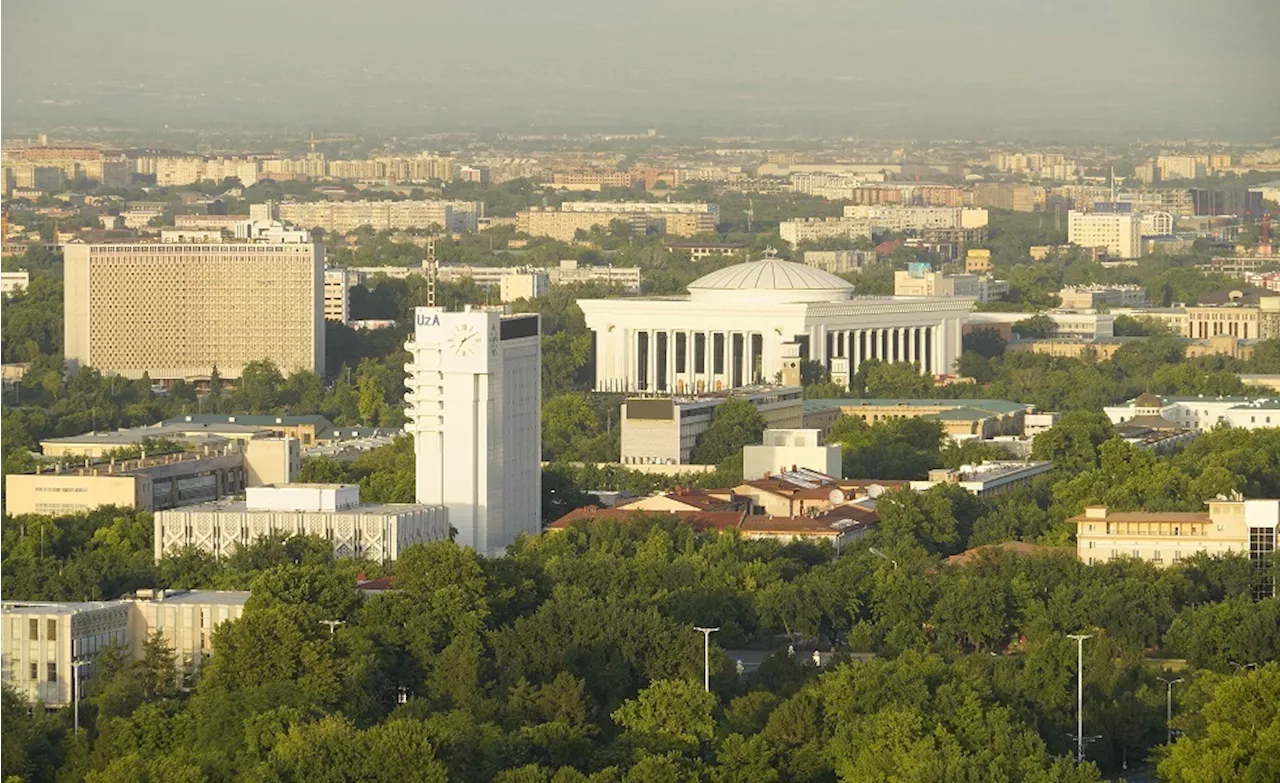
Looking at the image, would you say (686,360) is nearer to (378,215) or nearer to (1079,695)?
(1079,695)

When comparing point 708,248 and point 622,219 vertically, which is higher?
point 622,219

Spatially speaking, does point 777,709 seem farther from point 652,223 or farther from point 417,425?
point 652,223

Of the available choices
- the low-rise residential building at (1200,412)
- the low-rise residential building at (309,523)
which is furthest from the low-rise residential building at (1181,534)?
the low-rise residential building at (1200,412)

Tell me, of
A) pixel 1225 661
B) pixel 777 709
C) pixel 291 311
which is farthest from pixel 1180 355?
pixel 777 709

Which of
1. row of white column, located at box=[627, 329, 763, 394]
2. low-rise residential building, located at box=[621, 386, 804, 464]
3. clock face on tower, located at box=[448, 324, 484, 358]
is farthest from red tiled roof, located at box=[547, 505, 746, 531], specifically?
row of white column, located at box=[627, 329, 763, 394]

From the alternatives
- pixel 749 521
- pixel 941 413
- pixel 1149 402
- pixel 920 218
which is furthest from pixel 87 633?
pixel 920 218

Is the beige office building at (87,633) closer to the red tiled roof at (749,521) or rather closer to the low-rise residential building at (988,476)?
the red tiled roof at (749,521)
